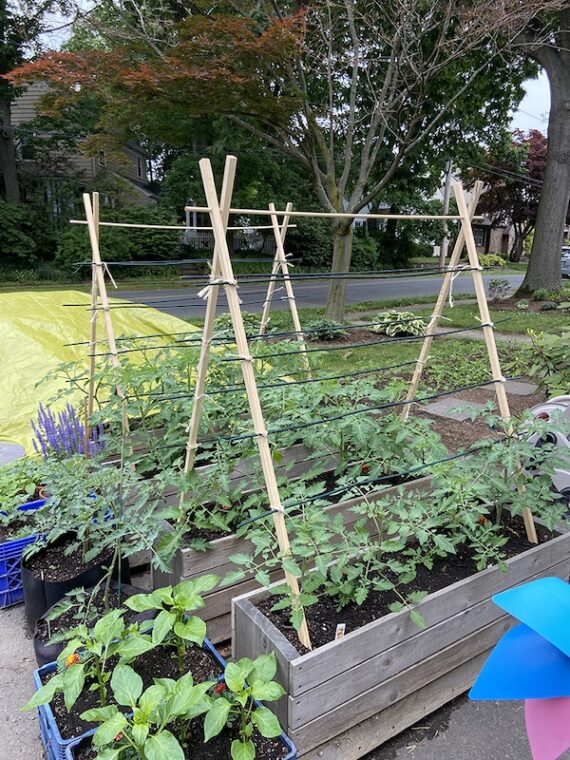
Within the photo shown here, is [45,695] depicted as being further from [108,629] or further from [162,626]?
[162,626]

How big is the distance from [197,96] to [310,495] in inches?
243

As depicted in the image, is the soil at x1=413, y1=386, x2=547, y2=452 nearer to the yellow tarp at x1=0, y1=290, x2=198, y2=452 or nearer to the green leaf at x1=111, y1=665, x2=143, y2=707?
the yellow tarp at x1=0, y1=290, x2=198, y2=452

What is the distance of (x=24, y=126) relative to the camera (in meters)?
17.7

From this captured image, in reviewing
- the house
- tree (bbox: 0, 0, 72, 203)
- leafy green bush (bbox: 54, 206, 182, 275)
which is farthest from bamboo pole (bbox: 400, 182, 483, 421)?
the house

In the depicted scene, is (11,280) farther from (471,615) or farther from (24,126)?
(471,615)

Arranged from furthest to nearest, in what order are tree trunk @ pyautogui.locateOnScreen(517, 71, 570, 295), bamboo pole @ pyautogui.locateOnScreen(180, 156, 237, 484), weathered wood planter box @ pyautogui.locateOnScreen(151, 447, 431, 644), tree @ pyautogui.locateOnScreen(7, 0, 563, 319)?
tree trunk @ pyautogui.locateOnScreen(517, 71, 570, 295) < tree @ pyautogui.locateOnScreen(7, 0, 563, 319) < weathered wood planter box @ pyautogui.locateOnScreen(151, 447, 431, 644) < bamboo pole @ pyautogui.locateOnScreen(180, 156, 237, 484)

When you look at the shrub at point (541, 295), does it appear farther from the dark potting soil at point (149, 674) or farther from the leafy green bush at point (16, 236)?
the leafy green bush at point (16, 236)

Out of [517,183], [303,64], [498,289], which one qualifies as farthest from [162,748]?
[517,183]

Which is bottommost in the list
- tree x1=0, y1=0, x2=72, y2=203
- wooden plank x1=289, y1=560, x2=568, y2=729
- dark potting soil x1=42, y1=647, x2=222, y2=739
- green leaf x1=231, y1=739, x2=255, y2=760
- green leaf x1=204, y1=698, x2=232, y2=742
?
dark potting soil x1=42, y1=647, x2=222, y2=739

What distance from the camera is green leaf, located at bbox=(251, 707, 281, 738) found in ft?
4.21

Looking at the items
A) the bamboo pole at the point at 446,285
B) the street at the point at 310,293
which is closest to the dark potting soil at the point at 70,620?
the bamboo pole at the point at 446,285

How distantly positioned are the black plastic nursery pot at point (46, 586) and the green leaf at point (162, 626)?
68cm

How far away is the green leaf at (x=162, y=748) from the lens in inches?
45.6

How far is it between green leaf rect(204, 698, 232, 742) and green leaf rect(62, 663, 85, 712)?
33 centimetres
